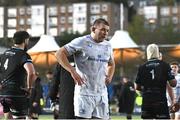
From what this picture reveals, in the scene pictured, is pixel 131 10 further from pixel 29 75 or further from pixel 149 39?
pixel 29 75

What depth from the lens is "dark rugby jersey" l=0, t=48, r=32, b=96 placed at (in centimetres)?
983

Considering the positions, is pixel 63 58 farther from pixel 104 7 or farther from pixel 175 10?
pixel 175 10

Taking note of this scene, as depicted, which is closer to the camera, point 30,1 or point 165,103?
point 165,103

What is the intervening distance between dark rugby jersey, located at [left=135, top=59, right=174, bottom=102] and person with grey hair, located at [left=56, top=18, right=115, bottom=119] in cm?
311

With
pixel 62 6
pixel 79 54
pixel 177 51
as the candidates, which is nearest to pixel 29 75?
pixel 79 54

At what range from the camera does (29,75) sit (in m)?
9.70

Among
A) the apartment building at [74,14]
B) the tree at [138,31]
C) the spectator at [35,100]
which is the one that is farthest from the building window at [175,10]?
the spectator at [35,100]

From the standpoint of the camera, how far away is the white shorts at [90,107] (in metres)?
7.75

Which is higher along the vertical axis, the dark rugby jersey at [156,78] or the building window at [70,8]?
the building window at [70,8]

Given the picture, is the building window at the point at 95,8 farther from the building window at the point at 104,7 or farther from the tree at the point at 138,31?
the tree at the point at 138,31

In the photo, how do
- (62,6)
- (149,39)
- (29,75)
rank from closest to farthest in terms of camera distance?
(29,75)
(149,39)
(62,6)

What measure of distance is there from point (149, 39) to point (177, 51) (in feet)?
209

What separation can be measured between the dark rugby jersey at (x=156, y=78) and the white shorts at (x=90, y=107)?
3.18 meters

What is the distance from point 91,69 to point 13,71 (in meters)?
2.42
